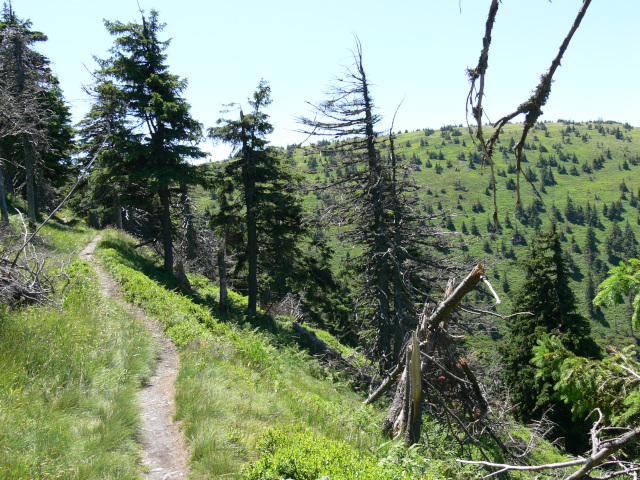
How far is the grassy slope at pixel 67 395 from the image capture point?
3.61 meters

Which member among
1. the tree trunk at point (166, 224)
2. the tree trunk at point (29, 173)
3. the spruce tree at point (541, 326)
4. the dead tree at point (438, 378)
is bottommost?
the spruce tree at point (541, 326)

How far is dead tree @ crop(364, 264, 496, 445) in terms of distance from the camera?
6184 millimetres

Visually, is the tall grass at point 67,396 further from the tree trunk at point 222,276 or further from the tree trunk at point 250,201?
the tree trunk at point 250,201

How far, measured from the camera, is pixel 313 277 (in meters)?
22.0

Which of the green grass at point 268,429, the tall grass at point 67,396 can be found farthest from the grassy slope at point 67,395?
the green grass at point 268,429

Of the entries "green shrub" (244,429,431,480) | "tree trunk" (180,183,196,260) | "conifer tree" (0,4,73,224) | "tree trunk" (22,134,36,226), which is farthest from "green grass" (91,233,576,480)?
"tree trunk" (22,134,36,226)

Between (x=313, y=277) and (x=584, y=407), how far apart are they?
59.9 ft

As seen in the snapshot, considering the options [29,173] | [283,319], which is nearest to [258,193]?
[283,319]

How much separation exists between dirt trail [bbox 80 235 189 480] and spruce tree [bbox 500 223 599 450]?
17751 millimetres

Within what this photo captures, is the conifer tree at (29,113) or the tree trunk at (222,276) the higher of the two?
the conifer tree at (29,113)

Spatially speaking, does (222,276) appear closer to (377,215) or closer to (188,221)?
(188,221)

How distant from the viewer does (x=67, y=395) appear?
15.5 ft

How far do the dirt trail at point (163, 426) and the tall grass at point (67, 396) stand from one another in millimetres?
166

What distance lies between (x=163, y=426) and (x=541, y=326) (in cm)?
2040
